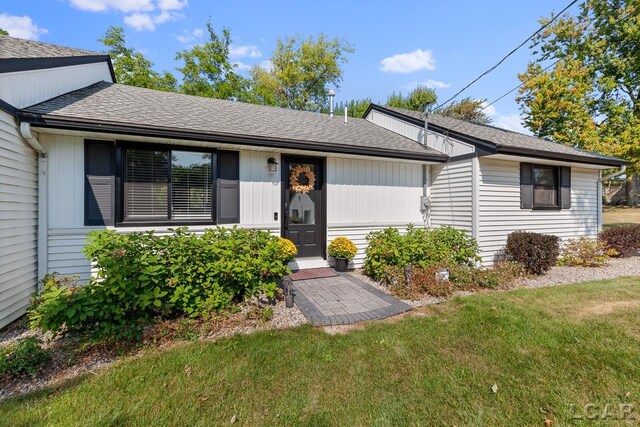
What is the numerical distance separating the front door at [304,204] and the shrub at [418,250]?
4.34ft

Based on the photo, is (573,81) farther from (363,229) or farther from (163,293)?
(163,293)

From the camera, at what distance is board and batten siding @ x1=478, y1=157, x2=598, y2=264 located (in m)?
6.53

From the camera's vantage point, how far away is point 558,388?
2424 millimetres

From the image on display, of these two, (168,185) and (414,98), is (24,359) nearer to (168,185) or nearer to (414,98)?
(168,185)

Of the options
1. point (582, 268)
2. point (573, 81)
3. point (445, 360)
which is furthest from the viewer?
point (573, 81)

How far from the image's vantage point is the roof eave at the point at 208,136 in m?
4.20

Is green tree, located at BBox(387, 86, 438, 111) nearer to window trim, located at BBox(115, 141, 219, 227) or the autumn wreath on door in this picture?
the autumn wreath on door

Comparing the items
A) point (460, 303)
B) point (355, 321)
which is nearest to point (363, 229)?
point (460, 303)

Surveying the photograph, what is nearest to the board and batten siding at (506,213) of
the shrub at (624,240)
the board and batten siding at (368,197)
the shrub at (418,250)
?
the shrub at (418,250)

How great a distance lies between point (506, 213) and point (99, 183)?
8554 millimetres

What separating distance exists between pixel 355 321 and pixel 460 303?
186 cm

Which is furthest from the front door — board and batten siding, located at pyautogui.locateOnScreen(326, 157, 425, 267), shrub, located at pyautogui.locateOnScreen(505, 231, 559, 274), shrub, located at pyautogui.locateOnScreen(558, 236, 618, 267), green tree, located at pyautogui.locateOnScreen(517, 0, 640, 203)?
green tree, located at pyautogui.locateOnScreen(517, 0, 640, 203)

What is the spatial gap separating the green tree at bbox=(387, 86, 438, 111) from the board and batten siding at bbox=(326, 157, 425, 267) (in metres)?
17.5

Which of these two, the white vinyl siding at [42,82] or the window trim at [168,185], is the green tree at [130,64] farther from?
the window trim at [168,185]
